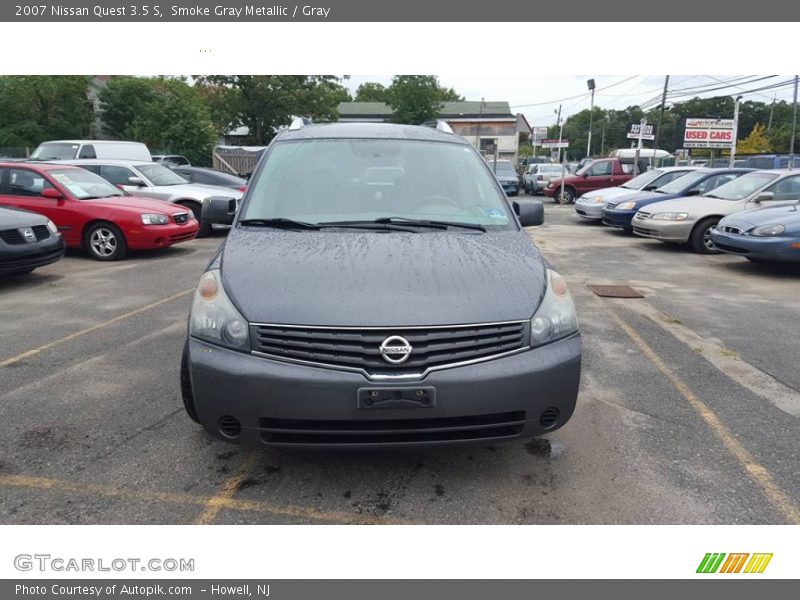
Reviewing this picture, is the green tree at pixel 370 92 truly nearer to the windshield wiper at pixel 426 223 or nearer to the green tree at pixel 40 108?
the green tree at pixel 40 108

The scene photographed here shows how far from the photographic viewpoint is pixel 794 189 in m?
10.5

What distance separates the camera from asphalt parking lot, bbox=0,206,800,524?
2.76 meters

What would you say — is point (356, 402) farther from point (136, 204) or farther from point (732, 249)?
point (136, 204)

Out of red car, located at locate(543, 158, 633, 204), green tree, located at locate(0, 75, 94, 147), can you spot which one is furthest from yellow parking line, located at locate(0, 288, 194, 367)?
green tree, located at locate(0, 75, 94, 147)

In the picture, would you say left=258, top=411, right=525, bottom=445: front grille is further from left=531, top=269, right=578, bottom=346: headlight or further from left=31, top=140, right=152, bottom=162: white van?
left=31, top=140, right=152, bottom=162: white van

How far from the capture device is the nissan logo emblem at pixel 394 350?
255 cm

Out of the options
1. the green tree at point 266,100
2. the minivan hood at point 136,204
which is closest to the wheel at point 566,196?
the minivan hood at point 136,204

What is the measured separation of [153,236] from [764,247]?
9.72 meters

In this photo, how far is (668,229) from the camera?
10.9m

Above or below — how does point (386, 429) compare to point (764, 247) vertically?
below

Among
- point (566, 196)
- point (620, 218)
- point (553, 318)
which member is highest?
point (566, 196)

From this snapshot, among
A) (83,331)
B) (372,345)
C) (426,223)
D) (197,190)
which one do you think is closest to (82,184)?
(197,190)

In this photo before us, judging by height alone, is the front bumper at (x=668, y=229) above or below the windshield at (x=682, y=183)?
below

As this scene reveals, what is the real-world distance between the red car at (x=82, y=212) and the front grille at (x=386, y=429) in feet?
26.6
